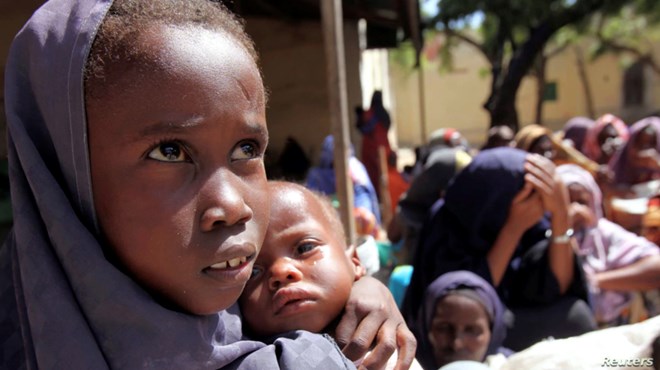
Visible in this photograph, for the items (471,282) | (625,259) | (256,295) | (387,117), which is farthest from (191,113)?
(387,117)

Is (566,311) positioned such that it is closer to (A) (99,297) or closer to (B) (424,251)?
(B) (424,251)

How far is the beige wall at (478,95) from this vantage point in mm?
31344

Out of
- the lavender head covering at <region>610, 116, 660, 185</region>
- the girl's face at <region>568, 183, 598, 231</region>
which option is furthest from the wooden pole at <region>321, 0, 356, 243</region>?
the lavender head covering at <region>610, 116, 660, 185</region>

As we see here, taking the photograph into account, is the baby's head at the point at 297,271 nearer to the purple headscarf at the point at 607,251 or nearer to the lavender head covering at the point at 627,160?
the purple headscarf at the point at 607,251

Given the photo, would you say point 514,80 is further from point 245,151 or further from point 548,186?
point 245,151

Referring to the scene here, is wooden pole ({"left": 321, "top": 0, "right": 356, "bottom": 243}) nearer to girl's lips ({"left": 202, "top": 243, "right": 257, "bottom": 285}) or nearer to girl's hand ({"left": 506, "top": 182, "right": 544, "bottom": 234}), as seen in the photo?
girl's hand ({"left": 506, "top": 182, "right": 544, "bottom": 234})

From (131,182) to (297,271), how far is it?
48 centimetres

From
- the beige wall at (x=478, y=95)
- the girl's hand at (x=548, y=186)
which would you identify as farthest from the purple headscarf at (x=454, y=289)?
the beige wall at (x=478, y=95)

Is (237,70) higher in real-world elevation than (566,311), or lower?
higher

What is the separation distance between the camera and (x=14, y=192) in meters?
0.92

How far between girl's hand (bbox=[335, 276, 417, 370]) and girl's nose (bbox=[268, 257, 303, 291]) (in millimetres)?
133

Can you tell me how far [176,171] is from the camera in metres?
0.82

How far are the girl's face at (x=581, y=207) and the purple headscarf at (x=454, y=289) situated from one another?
1.03m

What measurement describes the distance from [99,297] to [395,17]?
783 cm
